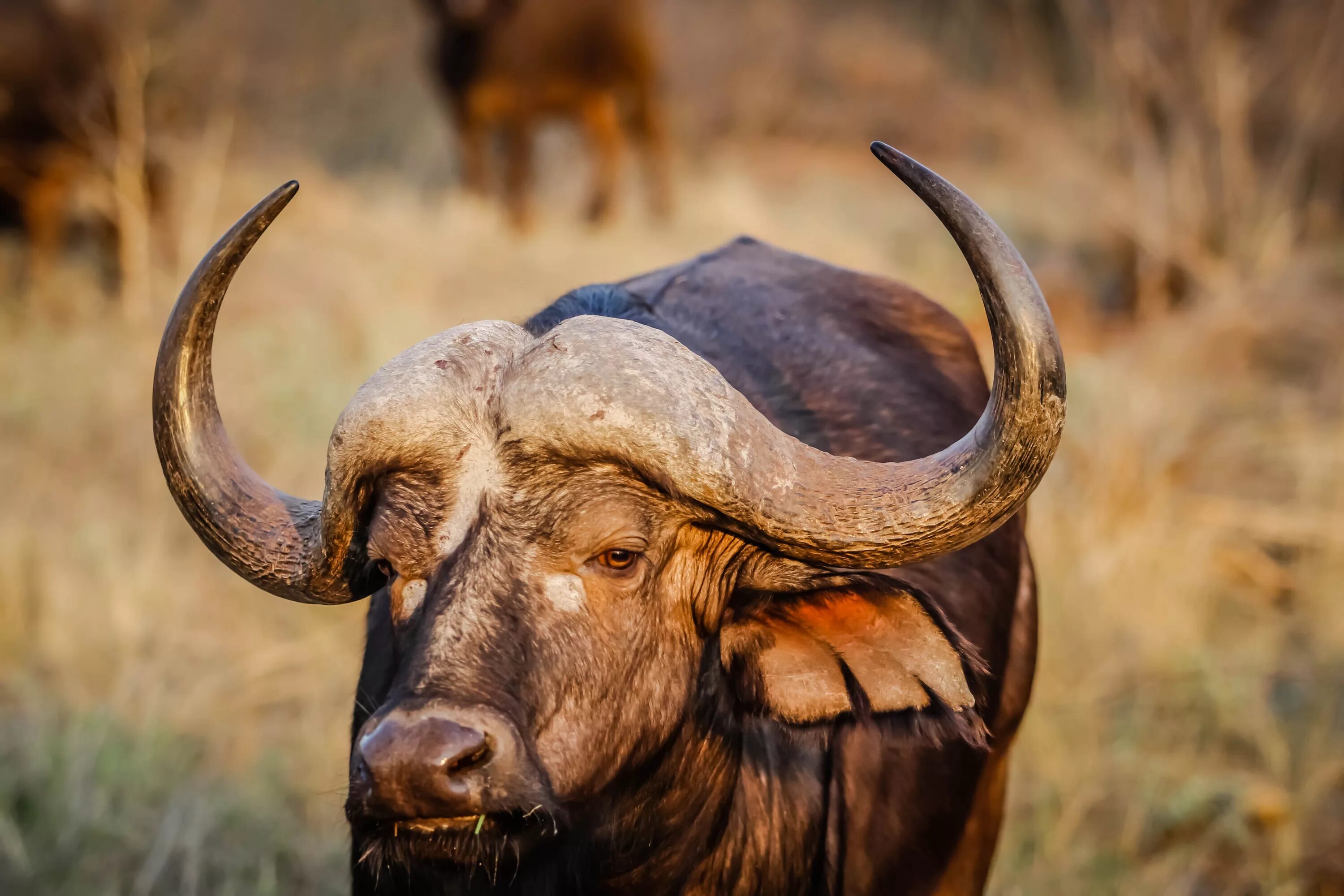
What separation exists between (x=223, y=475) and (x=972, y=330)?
226 inches

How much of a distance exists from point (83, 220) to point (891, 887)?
851cm

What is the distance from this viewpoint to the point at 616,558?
2.28 m

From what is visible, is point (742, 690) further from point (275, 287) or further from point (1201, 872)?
point (275, 287)

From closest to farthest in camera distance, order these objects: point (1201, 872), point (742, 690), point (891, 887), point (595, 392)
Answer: point (595, 392), point (742, 690), point (891, 887), point (1201, 872)

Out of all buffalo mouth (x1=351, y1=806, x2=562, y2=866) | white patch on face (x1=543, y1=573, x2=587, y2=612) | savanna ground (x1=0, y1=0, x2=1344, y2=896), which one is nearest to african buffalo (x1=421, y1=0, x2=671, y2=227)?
savanna ground (x1=0, y1=0, x2=1344, y2=896)

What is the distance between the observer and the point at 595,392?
2.12 metres

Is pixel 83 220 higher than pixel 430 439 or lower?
higher

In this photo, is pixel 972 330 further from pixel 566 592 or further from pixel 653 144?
pixel 566 592

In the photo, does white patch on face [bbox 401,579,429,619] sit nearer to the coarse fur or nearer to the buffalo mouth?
the coarse fur

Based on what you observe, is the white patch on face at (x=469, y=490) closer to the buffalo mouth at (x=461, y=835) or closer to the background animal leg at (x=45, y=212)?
the buffalo mouth at (x=461, y=835)

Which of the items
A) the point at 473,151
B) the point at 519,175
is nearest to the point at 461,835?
the point at 519,175

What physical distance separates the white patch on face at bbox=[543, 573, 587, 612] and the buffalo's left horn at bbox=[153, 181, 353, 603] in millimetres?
443

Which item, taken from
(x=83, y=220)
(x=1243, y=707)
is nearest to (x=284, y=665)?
(x=1243, y=707)

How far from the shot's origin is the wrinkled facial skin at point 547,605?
6.88 feet
